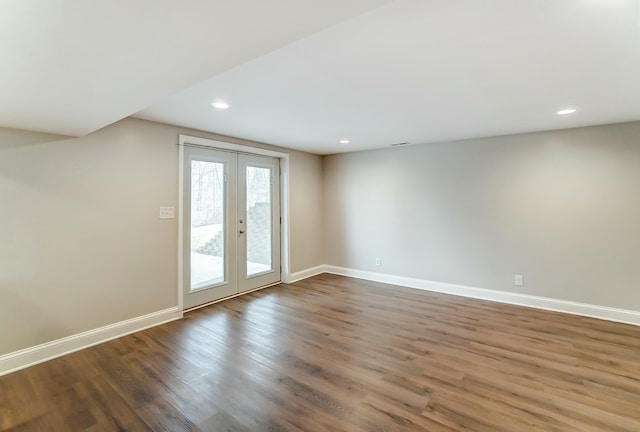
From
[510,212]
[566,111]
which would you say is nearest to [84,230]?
[566,111]

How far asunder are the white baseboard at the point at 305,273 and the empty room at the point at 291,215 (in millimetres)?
60

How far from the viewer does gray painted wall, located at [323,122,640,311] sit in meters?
3.43

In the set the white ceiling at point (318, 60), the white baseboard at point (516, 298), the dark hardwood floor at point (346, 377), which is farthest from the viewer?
the white baseboard at point (516, 298)

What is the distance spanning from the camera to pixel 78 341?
9.21 feet

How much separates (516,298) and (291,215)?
12.0ft

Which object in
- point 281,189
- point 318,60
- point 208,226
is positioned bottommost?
point 208,226

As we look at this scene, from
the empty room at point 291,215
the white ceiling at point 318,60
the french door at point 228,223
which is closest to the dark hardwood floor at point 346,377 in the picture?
the empty room at point 291,215

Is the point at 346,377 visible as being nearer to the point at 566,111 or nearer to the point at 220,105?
the point at 220,105

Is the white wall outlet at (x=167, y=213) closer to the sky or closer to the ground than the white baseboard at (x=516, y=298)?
closer to the sky

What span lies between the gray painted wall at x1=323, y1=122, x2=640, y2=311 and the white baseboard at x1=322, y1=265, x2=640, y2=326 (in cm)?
7

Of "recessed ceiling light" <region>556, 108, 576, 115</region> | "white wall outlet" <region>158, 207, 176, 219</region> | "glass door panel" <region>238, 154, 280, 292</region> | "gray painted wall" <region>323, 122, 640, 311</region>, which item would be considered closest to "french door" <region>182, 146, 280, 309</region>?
"glass door panel" <region>238, 154, 280, 292</region>

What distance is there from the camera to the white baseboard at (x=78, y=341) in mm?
2475

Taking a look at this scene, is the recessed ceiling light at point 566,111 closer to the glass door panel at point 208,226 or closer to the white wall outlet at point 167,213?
the glass door panel at point 208,226

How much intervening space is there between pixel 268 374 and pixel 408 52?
2.59 metres
